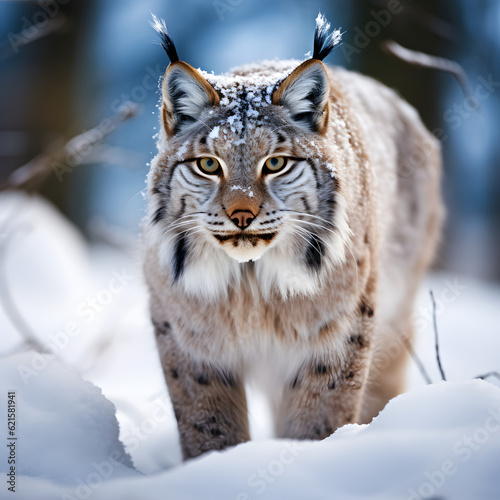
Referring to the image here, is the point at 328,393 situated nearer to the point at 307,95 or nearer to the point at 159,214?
the point at 159,214

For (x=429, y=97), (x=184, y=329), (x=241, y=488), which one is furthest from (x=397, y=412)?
(x=429, y=97)

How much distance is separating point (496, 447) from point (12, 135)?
27.1ft

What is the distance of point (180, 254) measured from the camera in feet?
8.08

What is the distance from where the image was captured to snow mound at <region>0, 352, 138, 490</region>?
2.03 meters

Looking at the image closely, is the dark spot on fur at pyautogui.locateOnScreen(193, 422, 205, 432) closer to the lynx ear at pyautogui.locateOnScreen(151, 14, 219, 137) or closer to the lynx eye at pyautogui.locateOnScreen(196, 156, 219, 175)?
A: the lynx eye at pyautogui.locateOnScreen(196, 156, 219, 175)

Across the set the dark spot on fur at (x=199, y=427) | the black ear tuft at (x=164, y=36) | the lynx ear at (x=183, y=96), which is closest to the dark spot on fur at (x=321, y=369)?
the dark spot on fur at (x=199, y=427)

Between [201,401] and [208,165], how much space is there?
1041mm

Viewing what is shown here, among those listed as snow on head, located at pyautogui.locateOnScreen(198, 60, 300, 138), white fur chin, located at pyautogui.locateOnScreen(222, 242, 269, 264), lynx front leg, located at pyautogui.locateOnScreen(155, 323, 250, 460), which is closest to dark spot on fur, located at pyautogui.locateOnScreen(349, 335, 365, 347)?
lynx front leg, located at pyautogui.locateOnScreen(155, 323, 250, 460)

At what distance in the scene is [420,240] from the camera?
402cm

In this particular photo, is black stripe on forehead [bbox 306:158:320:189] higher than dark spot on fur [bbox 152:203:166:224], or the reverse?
black stripe on forehead [bbox 306:158:320:189]

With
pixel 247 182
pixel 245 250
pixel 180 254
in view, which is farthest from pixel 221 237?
pixel 180 254

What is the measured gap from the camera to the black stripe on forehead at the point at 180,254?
243 cm

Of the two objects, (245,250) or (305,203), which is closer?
(245,250)

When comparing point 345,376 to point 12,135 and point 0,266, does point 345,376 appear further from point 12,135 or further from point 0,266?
point 12,135
